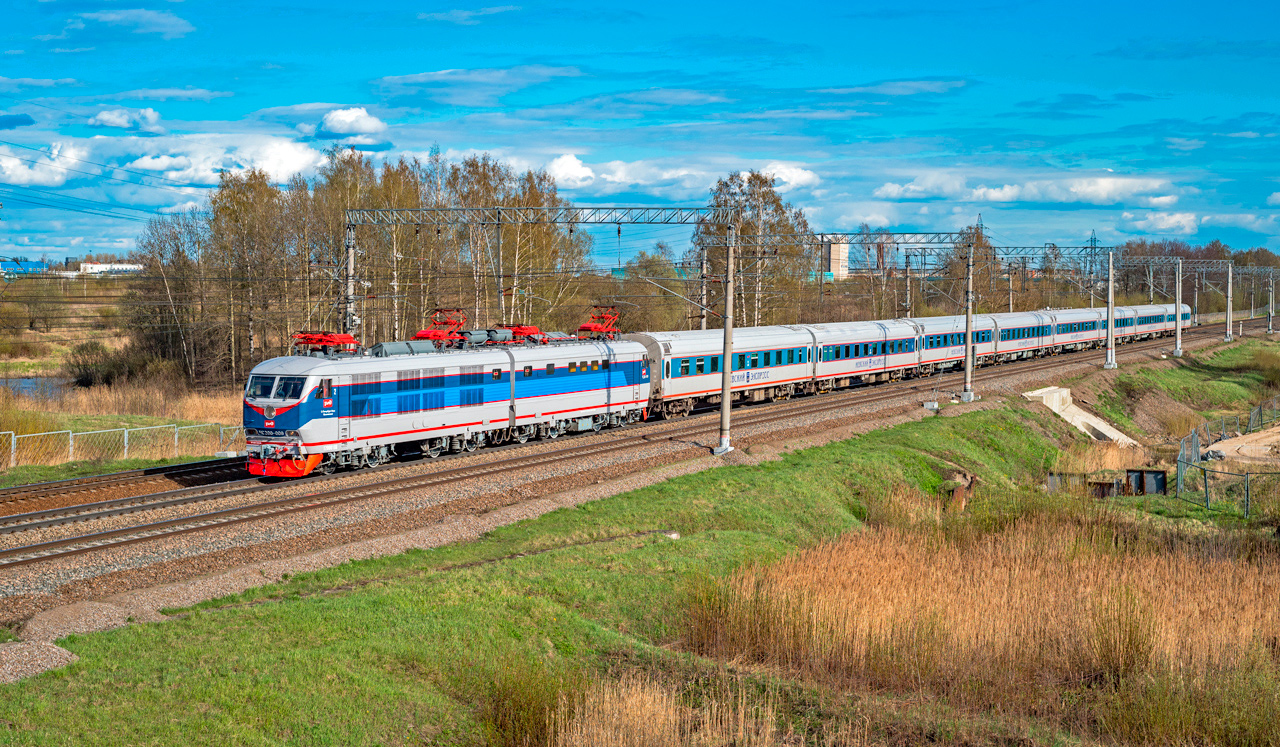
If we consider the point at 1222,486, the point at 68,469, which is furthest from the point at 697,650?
the point at 1222,486

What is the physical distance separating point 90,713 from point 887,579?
12.1m

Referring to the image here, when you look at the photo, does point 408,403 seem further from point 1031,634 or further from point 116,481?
point 1031,634

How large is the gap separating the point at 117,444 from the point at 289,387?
10869 millimetres

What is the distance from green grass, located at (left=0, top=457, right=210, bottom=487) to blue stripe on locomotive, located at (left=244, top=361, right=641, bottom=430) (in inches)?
192

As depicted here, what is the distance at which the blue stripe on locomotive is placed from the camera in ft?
80.0

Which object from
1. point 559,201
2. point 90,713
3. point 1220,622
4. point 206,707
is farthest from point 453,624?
point 559,201

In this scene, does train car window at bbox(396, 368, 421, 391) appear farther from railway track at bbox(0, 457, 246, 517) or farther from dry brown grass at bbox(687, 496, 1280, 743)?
dry brown grass at bbox(687, 496, 1280, 743)

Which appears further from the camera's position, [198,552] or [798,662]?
[198,552]

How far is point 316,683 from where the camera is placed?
11148 millimetres

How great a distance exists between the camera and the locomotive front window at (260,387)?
81.5 feet

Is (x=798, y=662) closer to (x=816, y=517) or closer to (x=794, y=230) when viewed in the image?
(x=816, y=517)

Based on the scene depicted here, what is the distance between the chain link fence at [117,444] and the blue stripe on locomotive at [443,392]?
7.11 m

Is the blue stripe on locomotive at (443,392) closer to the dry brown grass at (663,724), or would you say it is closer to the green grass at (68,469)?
the green grass at (68,469)

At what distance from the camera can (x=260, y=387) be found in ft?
81.9
